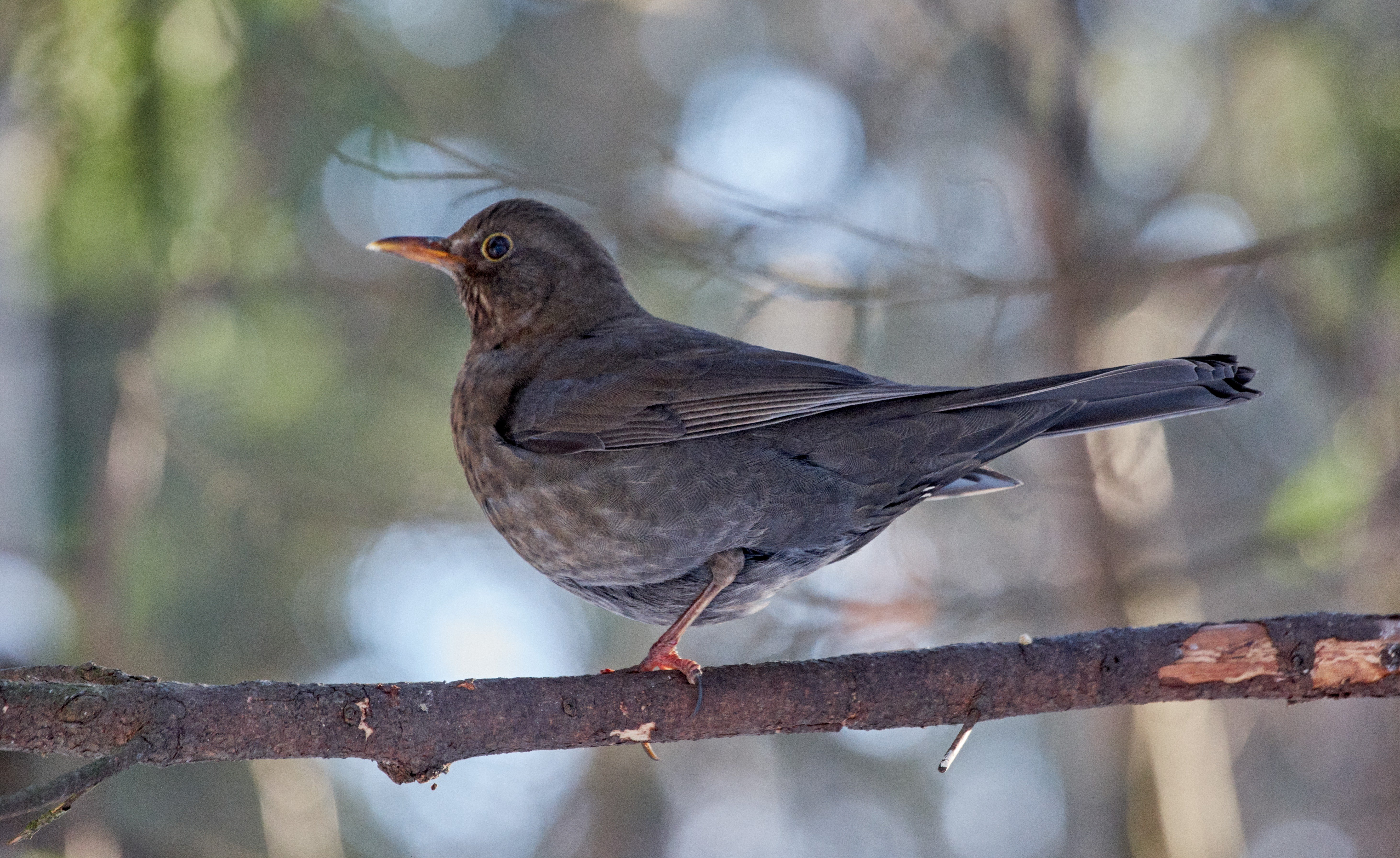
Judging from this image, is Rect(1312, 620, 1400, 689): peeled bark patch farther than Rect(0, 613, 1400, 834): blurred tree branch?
Yes

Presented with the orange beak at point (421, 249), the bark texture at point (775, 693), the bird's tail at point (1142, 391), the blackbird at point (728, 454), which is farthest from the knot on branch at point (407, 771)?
the orange beak at point (421, 249)

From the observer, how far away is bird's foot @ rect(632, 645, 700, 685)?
331 cm

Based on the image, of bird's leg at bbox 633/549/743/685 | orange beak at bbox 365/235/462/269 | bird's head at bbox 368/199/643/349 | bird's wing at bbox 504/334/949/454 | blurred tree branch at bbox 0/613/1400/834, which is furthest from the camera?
bird's head at bbox 368/199/643/349

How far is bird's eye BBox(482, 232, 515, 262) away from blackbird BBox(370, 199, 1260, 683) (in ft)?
2.37

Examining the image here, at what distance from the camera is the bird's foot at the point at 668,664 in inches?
130

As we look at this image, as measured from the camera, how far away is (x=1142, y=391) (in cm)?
327

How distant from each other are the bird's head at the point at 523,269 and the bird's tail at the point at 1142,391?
182cm

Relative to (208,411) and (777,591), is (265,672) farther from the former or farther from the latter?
(777,591)

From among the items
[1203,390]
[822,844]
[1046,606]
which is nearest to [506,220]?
[1203,390]

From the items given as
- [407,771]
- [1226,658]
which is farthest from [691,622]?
[1226,658]

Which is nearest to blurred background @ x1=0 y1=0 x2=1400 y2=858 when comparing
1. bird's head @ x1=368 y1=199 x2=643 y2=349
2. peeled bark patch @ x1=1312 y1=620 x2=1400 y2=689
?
bird's head @ x1=368 y1=199 x2=643 y2=349

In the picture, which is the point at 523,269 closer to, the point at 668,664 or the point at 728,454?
the point at 728,454

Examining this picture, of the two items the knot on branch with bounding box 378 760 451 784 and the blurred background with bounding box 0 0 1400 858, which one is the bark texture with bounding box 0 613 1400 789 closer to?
the knot on branch with bounding box 378 760 451 784

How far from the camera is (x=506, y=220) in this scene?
4516mm
